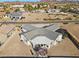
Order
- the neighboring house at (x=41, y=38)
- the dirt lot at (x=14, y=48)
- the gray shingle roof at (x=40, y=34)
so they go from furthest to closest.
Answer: the gray shingle roof at (x=40, y=34)
the neighboring house at (x=41, y=38)
the dirt lot at (x=14, y=48)

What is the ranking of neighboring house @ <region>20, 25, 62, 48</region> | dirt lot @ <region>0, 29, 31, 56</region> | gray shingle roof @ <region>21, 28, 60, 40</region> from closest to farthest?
dirt lot @ <region>0, 29, 31, 56</region> → neighboring house @ <region>20, 25, 62, 48</region> → gray shingle roof @ <region>21, 28, 60, 40</region>

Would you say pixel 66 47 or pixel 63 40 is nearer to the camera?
pixel 66 47

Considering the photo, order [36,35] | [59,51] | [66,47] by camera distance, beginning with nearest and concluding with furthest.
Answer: [59,51] < [66,47] < [36,35]

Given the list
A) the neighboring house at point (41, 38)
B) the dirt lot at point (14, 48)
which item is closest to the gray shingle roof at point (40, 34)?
the neighboring house at point (41, 38)

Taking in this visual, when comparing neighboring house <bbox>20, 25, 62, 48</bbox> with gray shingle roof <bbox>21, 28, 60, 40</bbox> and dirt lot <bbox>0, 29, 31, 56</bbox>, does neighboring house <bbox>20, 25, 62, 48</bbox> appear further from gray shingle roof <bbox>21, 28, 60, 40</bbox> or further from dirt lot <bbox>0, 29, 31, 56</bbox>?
dirt lot <bbox>0, 29, 31, 56</bbox>

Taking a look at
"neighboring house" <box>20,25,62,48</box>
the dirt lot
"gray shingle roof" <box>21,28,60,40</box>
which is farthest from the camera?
"gray shingle roof" <box>21,28,60,40</box>

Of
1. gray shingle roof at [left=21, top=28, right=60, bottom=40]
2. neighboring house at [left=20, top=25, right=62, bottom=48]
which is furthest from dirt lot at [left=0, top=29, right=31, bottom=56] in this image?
gray shingle roof at [left=21, top=28, right=60, bottom=40]

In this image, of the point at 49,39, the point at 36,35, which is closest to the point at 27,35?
the point at 36,35

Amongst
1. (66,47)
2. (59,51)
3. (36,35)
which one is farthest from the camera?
(36,35)

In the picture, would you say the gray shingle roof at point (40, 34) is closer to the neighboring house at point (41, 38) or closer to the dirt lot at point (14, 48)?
the neighboring house at point (41, 38)

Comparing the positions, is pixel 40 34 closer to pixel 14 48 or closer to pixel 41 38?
pixel 41 38

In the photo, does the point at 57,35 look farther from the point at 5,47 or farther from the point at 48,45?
the point at 5,47
